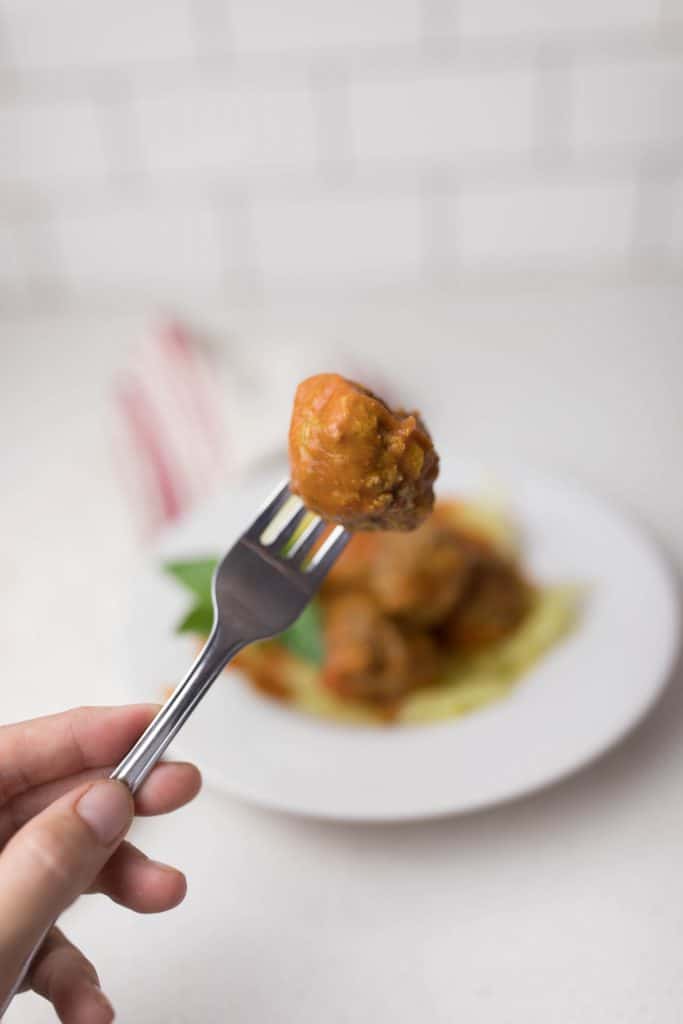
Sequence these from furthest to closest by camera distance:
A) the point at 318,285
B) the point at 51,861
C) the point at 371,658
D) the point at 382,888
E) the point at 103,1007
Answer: the point at 318,285 < the point at 371,658 < the point at 382,888 < the point at 103,1007 < the point at 51,861

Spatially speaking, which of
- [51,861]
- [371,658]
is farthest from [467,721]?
[51,861]

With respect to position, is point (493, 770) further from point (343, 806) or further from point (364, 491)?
point (364, 491)

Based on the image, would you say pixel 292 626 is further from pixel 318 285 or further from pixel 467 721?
pixel 318 285

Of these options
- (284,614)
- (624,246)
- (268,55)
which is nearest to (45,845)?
(284,614)

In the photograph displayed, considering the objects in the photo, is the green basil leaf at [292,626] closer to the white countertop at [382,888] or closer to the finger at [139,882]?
the white countertop at [382,888]

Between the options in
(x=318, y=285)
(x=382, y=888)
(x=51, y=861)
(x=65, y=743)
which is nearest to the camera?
(x=51, y=861)

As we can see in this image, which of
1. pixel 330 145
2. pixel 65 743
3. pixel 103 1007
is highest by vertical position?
pixel 330 145

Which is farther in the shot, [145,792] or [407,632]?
[407,632]
